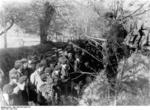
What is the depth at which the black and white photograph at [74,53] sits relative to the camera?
173 cm

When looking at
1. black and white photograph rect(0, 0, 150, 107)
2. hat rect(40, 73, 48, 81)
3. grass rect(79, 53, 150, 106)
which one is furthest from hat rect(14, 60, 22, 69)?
grass rect(79, 53, 150, 106)

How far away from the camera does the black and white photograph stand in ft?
5.69

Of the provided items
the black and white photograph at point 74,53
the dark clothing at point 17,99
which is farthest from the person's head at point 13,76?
the dark clothing at point 17,99

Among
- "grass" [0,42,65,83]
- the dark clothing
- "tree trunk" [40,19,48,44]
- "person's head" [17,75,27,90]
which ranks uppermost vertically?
"tree trunk" [40,19,48,44]

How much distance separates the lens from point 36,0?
173cm

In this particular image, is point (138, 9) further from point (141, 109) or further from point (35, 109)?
point (35, 109)

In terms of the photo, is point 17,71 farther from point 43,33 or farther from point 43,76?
point 43,33

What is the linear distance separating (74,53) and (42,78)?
0.35m

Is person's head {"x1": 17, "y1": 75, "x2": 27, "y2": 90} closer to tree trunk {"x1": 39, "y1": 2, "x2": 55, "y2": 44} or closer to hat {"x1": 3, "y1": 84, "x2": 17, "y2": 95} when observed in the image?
hat {"x1": 3, "y1": 84, "x2": 17, "y2": 95}

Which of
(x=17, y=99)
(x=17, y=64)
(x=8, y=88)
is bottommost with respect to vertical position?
(x=17, y=99)

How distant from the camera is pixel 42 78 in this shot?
1.75 metres

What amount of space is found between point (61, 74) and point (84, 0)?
2.20 ft

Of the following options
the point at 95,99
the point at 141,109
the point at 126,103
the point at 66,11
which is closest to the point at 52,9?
the point at 66,11

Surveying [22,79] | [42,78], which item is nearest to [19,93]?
[22,79]
